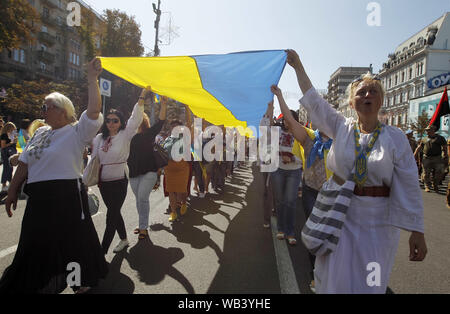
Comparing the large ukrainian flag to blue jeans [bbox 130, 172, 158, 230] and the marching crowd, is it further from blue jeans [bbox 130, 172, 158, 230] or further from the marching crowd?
blue jeans [bbox 130, 172, 158, 230]

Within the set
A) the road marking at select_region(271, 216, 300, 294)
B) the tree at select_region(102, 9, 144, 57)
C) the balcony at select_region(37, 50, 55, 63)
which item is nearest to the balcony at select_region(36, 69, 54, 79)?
the balcony at select_region(37, 50, 55, 63)

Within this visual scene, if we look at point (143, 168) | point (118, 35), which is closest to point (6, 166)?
point (143, 168)

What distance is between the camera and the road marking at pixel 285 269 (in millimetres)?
2943

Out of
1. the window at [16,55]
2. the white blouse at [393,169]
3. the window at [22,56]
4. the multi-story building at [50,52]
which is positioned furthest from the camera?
the window at [22,56]

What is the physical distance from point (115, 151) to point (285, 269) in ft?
8.58

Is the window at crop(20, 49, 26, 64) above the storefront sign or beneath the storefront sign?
above

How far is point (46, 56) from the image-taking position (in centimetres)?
3881

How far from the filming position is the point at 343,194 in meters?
1.71

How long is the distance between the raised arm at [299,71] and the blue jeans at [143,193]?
3128mm

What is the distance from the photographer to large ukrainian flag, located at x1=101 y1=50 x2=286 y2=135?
364 cm

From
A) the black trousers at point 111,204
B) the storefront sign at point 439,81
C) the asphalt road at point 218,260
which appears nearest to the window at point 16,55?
the asphalt road at point 218,260

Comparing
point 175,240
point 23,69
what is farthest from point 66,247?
point 23,69

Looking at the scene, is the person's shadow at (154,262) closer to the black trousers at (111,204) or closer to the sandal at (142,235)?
the sandal at (142,235)

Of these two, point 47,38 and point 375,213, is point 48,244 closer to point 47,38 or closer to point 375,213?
point 375,213
